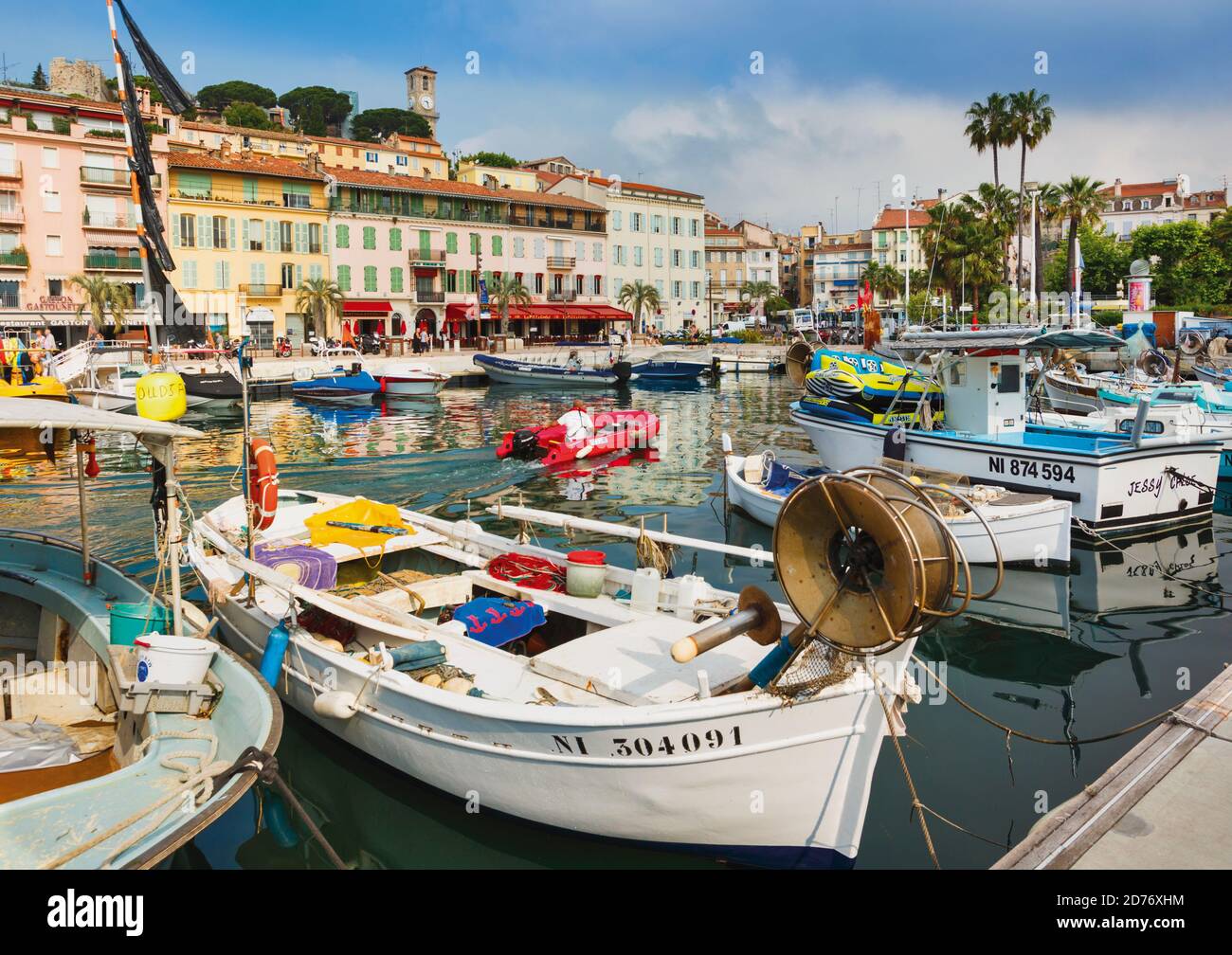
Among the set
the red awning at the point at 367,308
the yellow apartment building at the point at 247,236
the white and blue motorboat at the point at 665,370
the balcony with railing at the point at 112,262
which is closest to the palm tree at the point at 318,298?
the yellow apartment building at the point at 247,236

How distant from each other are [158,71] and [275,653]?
1467 centimetres

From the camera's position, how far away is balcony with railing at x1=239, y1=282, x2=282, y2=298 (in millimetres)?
55344

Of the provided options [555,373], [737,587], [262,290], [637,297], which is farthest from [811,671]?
[637,297]

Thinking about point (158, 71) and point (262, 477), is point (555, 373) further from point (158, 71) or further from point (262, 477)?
point (262, 477)

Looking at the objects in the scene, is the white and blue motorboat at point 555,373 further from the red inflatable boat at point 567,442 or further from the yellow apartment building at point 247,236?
the red inflatable boat at point 567,442

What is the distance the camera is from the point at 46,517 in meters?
18.8

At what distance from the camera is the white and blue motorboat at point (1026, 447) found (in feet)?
55.1

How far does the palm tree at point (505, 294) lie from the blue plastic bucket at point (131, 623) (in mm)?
57149

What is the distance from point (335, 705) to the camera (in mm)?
7969

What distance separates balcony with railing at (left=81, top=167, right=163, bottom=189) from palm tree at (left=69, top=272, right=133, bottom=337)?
5247 millimetres

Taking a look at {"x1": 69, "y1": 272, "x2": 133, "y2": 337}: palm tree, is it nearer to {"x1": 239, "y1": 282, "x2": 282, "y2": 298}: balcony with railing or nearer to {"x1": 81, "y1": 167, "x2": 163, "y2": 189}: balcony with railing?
{"x1": 81, "y1": 167, "x2": 163, "y2": 189}: balcony with railing

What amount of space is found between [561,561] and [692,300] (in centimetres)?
7364
